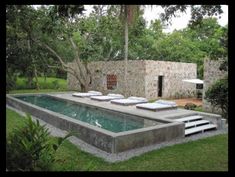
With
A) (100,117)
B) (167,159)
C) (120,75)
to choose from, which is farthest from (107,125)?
(120,75)

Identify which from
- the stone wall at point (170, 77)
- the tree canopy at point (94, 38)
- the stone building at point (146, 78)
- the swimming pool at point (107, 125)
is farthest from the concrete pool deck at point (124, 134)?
the stone wall at point (170, 77)

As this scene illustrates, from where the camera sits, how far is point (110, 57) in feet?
98.7

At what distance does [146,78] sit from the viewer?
18953mm

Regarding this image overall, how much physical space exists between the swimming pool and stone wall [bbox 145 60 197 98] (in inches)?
233

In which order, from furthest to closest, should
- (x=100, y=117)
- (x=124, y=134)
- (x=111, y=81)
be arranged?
(x=111, y=81), (x=100, y=117), (x=124, y=134)

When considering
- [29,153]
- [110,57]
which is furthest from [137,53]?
[29,153]

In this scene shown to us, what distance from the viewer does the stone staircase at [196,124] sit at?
1022 centimetres

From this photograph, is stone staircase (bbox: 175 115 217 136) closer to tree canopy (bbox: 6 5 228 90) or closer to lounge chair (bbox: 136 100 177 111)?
lounge chair (bbox: 136 100 177 111)

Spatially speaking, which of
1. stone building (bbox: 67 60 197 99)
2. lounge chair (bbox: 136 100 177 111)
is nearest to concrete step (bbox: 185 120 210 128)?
lounge chair (bbox: 136 100 177 111)

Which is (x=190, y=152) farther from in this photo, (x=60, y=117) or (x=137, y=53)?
(x=137, y=53)

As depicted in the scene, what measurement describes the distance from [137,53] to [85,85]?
388 inches

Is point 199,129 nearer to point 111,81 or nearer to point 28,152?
point 28,152

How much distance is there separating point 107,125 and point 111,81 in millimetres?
10917

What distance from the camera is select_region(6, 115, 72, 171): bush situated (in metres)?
3.62
